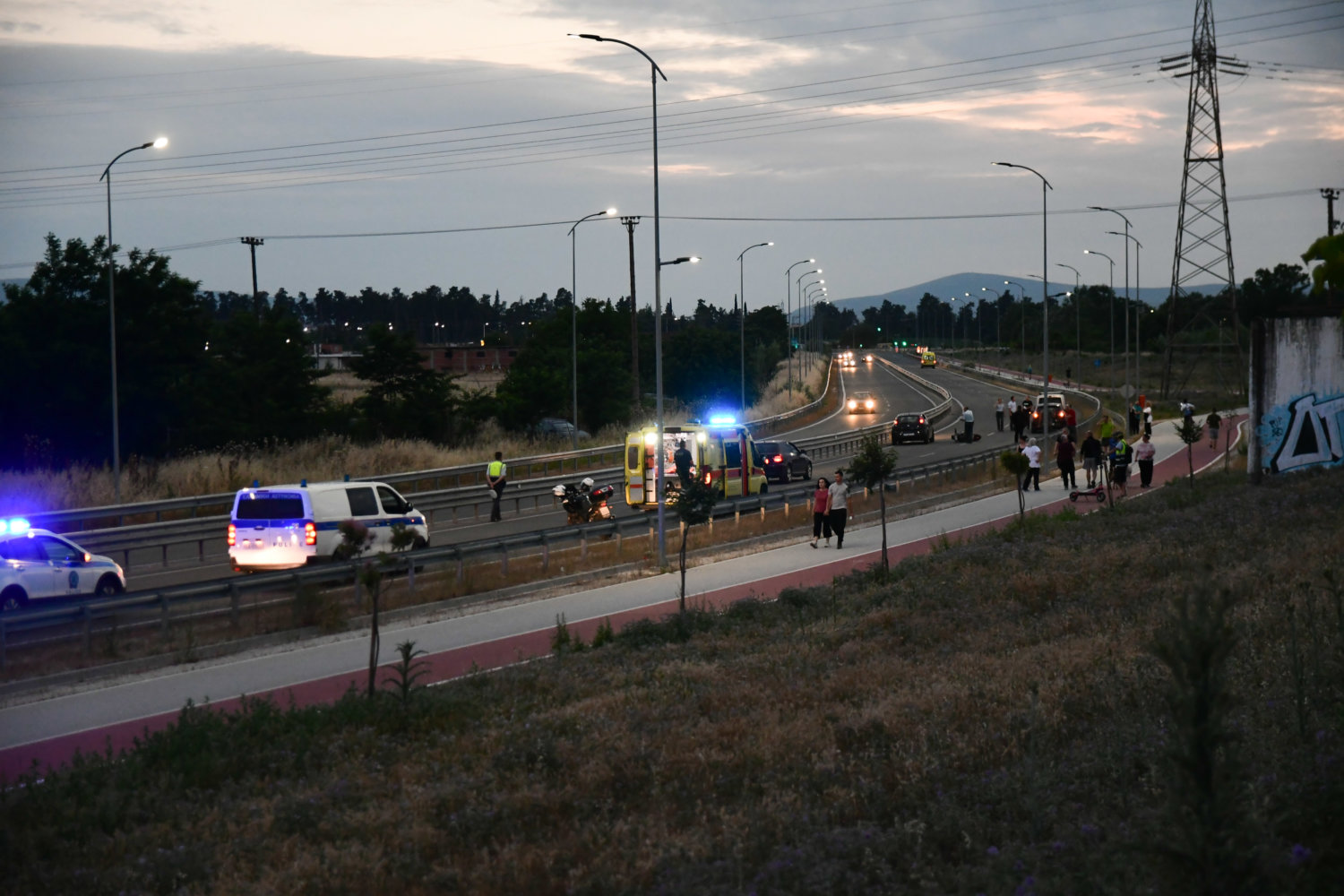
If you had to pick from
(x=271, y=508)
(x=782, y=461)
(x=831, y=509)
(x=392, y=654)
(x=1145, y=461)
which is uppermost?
(x=271, y=508)

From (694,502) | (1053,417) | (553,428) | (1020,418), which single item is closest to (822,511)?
(694,502)

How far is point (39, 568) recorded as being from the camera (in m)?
16.9

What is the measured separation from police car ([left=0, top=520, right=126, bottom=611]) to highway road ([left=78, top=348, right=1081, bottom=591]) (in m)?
4.43

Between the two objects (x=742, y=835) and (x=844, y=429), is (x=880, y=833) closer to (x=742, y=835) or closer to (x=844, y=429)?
(x=742, y=835)

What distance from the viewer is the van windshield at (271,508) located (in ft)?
67.4

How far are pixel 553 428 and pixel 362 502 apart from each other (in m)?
35.3

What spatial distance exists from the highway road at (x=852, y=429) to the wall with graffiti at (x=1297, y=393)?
11738 mm

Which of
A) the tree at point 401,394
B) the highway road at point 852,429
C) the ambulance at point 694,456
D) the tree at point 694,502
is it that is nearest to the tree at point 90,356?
the tree at point 401,394

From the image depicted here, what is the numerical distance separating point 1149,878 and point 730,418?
2887 cm

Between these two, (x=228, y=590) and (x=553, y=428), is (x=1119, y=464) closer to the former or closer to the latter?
(x=228, y=590)

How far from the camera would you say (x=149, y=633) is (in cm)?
1647

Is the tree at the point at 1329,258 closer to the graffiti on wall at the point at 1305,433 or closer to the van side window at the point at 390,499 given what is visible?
the van side window at the point at 390,499

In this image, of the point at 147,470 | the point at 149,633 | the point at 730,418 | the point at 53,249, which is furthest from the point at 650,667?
the point at 53,249

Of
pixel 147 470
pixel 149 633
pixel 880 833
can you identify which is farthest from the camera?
pixel 147 470
